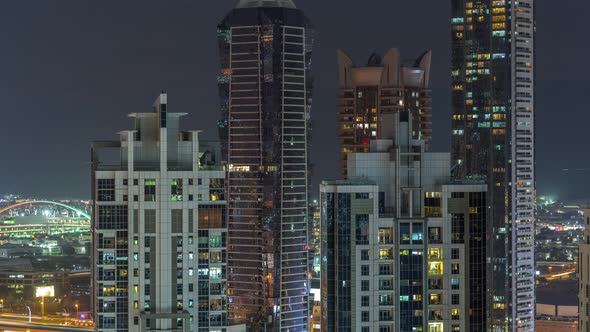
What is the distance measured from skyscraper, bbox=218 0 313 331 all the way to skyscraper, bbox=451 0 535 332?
47.2 feet

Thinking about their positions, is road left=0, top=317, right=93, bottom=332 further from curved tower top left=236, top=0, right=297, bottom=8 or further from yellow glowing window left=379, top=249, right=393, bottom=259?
yellow glowing window left=379, top=249, right=393, bottom=259

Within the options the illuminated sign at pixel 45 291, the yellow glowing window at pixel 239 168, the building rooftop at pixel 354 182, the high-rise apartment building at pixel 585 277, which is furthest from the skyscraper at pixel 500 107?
the building rooftop at pixel 354 182

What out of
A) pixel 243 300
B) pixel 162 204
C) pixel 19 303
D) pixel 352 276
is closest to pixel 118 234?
pixel 162 204

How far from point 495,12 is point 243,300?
35.0 meters

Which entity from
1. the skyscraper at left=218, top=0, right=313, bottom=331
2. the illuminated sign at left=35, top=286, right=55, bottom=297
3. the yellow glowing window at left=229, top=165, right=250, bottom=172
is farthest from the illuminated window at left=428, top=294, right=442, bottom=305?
the illuminated sign at left=35, top=286, right=55, bottom=297

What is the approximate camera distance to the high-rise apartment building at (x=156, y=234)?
52.2m

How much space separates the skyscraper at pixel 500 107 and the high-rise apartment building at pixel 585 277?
57.3 metres

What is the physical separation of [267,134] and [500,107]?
2152 centimetres

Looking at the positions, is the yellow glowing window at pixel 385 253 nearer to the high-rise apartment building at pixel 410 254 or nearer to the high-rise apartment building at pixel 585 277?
the high-rise apartment building at pixel 410 254

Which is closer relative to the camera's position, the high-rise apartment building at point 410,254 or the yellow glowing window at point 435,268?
the high-rise apartment building at point 410,254

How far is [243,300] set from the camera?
10750 centimetres

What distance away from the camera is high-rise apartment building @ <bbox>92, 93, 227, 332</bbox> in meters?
52.2

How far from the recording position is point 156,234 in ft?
171

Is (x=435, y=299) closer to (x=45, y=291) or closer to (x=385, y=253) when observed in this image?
(x=385, y=253)
